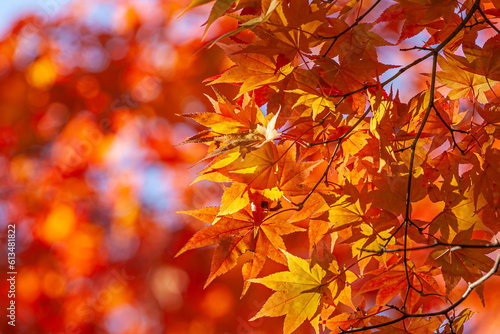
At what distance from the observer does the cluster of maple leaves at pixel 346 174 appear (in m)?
0.51

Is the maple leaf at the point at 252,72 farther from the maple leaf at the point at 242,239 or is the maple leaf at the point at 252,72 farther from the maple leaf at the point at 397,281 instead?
the maple leaf at the point at 397,281

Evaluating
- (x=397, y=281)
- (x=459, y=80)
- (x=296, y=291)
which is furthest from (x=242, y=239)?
(x=459, y=80)

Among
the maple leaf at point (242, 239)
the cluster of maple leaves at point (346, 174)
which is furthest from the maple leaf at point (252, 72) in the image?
the maple leaf at point (242, 239)

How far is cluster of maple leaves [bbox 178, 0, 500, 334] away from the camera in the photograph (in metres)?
0.51

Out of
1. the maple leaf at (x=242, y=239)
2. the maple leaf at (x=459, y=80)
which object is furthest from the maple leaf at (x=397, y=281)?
the maple leaf at (x=459, y=80)

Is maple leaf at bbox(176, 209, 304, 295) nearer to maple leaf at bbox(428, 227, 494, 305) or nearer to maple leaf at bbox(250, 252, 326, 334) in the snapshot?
maple leaf at bbox(250, 252, 326, 334)

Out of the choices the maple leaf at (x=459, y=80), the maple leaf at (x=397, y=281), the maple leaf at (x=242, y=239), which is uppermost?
the maple leaf at (x=459, y=80)

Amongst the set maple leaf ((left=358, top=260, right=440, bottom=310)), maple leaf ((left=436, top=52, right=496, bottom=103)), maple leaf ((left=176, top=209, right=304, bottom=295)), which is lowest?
maple leaf ((left=358, top=260, right=440, bottom=310))

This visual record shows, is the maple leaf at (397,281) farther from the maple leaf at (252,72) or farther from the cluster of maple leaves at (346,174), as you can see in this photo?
the maple leaf at (252,72)

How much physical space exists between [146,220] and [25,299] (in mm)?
753

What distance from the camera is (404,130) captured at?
22.9 inches

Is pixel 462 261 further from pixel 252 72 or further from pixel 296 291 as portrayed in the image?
pixel 252 72

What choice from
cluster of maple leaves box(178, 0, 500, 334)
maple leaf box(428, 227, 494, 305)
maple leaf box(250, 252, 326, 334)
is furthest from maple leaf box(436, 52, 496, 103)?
maple leaf box(250, 252, 326, 334)

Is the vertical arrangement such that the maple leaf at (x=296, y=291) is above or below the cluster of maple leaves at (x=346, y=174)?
below
